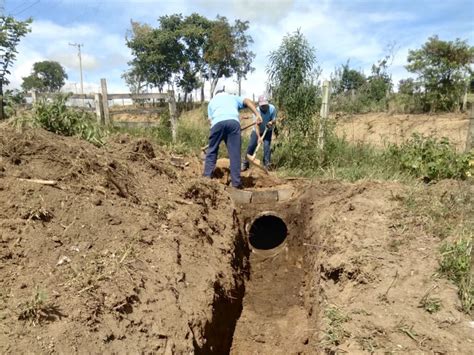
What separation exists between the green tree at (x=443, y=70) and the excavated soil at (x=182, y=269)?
10.1 metres

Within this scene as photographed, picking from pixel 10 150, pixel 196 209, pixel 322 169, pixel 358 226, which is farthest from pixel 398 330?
pixel 322 169

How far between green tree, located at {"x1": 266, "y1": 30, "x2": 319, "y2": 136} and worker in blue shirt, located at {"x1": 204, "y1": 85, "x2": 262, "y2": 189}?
2.26m

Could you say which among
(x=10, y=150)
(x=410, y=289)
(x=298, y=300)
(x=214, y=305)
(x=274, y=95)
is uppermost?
(x=274, y=95)

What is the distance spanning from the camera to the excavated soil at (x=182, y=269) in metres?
2.87

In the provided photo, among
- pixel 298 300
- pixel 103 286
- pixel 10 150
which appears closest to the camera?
pixel 103 286

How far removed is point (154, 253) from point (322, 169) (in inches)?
193

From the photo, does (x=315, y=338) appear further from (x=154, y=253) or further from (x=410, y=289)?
(x=154, y=253)

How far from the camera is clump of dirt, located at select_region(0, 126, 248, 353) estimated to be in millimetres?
2686

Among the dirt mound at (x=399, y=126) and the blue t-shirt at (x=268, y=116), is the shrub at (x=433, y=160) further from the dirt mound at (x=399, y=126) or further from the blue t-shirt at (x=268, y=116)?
the dirt mound at (x=399, y=126)

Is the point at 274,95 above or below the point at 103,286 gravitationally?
above

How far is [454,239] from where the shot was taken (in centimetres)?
421

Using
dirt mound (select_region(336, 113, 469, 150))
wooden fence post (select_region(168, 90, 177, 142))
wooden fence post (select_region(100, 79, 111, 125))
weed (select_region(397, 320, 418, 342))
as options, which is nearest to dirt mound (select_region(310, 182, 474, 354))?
weed (select_region(397, 320, 418, 342))

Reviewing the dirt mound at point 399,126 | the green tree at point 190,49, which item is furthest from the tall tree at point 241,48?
the dirt mound at point 399,126

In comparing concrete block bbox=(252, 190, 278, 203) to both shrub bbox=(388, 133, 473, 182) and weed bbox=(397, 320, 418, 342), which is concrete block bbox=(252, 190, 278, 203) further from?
weed bbox=(397, 320, 418, 342)
